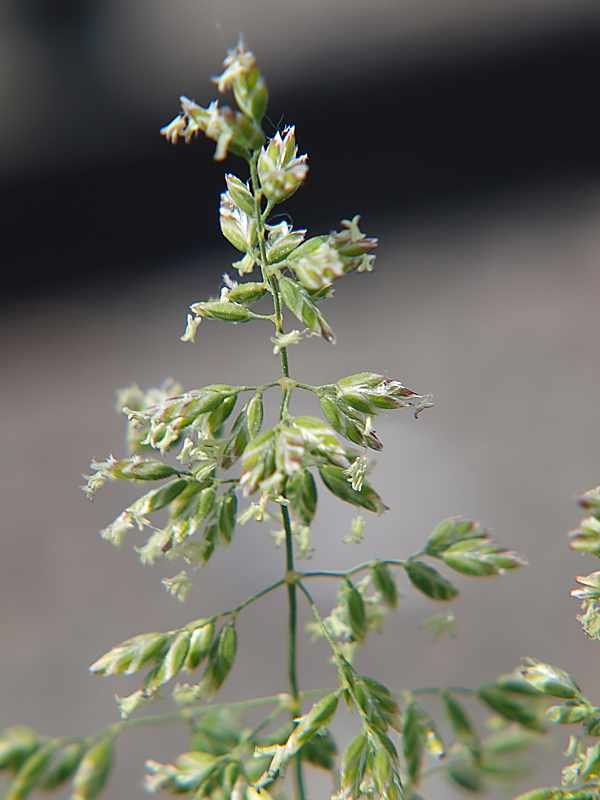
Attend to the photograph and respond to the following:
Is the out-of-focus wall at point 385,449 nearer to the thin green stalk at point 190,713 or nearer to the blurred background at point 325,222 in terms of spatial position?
the blurred background at point 325,222

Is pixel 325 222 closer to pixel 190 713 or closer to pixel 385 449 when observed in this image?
pixel 385 449

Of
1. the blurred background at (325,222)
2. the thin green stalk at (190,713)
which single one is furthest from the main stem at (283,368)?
the blurred background at (325,222)

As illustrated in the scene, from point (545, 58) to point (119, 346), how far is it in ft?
3.74

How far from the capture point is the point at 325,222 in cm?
201

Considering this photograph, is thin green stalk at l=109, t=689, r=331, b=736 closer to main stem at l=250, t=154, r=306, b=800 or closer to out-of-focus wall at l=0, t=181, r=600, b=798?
main stem at l=250, t=154, r=306, b=800

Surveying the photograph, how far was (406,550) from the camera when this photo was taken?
4.81ft

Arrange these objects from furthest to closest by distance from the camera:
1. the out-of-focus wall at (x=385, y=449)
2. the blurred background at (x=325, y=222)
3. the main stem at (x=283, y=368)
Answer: the blurred background at (x=325, y=222) → the out-of-focus wall at (x=385, y=449) → the main stem at (x=283, y=368)

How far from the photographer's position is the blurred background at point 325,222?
179 cm

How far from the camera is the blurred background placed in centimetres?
179

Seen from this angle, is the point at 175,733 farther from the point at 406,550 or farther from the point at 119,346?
the point at 119,346

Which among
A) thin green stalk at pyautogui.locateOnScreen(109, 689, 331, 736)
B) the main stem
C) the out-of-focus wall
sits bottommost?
thin green stalk at pyautogui.locateOnScreen(109, 689, 331, 736)

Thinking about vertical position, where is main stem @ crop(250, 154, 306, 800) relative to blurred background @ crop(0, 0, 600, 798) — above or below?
below

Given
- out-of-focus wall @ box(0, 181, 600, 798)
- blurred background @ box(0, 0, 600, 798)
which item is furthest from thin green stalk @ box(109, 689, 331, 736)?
blurred background @ box(0, 0, 600, 798)

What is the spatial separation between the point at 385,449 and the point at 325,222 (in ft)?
2.04
